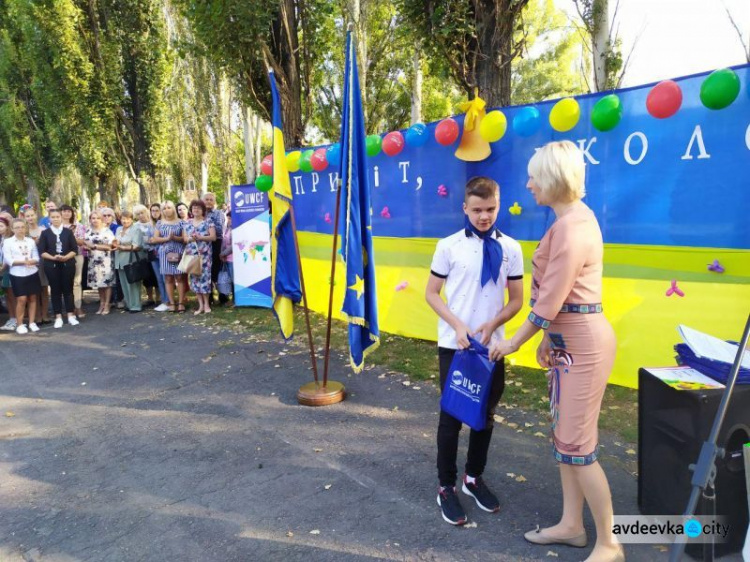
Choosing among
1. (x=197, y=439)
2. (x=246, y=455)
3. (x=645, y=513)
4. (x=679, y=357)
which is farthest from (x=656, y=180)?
(x=197, y=439)

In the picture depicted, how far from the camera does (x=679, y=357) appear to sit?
8.62ft

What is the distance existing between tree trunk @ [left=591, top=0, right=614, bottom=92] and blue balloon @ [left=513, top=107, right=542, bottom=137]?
8341 millimetres

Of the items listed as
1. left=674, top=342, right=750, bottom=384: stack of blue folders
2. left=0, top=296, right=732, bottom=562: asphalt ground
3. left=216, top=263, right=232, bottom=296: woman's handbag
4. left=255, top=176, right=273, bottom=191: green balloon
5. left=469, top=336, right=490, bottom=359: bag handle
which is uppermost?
left=255, top=176, right=273, bottom=191: green balloon

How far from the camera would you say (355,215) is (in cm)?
421

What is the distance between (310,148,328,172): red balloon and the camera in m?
7.34

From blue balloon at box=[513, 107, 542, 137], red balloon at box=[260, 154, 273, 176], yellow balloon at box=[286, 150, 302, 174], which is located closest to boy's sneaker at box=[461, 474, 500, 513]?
blue balloon at box=[513, 107, 542, 137]

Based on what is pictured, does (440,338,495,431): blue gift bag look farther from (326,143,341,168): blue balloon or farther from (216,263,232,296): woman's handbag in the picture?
(216,263,232,296): woman's handbag

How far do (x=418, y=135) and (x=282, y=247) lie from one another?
84.8 inches

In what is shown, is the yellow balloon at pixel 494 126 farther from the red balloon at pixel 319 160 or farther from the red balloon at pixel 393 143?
the red balloon at pixel 319 160

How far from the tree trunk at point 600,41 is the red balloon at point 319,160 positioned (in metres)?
7.80

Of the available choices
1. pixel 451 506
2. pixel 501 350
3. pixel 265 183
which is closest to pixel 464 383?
pixel 501 350

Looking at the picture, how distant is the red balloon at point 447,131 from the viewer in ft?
17.9

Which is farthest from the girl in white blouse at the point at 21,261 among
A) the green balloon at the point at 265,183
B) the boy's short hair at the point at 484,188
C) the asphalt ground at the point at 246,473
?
the boy's short hair at the point at 484,188

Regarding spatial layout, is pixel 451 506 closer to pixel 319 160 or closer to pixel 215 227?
pixel 319 160
